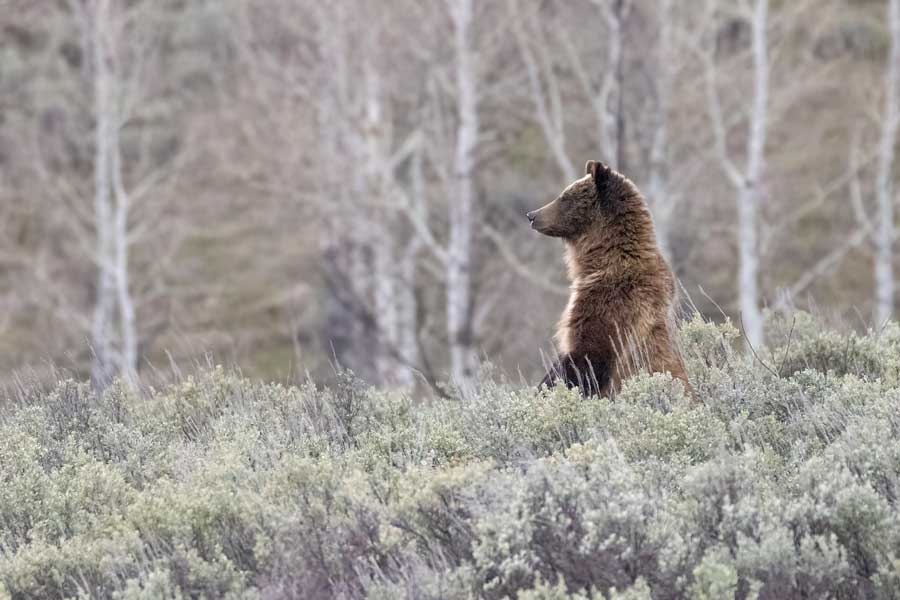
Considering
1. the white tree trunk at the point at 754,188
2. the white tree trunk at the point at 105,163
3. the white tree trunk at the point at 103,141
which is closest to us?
the white tree trunk at the point at 754,188

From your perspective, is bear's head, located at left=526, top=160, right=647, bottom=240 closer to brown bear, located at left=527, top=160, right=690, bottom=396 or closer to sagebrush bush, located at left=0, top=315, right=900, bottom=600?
brown bear, located at left=527, top=160, right=690, bottom=396

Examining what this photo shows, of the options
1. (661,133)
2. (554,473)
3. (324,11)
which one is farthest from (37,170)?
(554,473)

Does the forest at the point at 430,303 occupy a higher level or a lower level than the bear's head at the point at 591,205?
lower

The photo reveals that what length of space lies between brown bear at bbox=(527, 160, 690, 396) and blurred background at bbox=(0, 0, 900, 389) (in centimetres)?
1076

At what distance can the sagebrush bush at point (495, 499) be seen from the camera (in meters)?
4.15

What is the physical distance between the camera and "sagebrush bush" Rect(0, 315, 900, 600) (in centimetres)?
415

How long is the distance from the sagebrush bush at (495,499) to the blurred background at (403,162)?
12156mm

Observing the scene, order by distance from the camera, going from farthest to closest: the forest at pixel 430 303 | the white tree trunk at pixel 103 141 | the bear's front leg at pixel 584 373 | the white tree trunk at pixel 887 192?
the white tree trunk at pixel 103 141, the white tree trunk at pixel 887 192, the bear's front leg at pixel 584 373, the forest at pixel 430 303

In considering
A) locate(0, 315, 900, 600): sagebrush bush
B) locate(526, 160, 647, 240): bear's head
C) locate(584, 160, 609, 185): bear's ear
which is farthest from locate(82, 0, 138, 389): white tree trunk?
locate(0, 315, 900, 600): sagebrush bush

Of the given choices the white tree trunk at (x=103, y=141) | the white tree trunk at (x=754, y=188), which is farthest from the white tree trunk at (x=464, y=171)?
the white tree trunk at (x=103, y=141)

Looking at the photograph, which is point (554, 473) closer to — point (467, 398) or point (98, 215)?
point (467, 398)

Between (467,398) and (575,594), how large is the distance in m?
2.71

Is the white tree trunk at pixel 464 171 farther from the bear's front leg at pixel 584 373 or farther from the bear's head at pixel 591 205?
the bear's front leg at pixel 584 373

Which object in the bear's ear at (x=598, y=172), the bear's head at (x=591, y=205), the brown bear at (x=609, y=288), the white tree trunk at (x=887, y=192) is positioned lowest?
the white tree trunk at (x=887, y=192)
